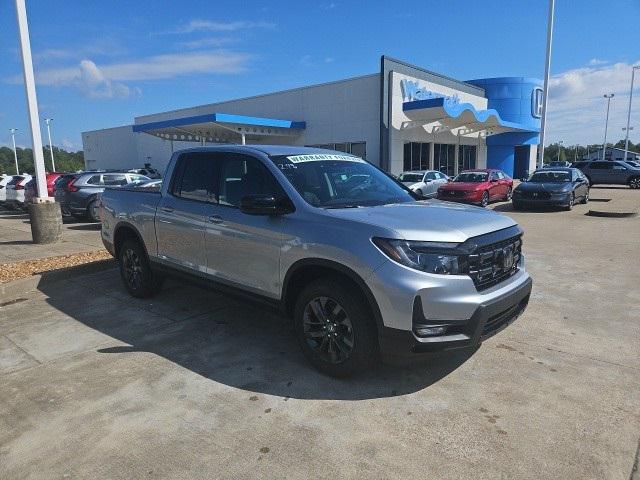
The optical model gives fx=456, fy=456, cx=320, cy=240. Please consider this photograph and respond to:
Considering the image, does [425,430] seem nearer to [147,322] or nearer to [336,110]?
[147,322]

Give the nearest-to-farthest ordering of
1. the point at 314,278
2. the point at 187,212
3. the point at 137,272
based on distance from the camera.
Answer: the point at 314,278 < the point at 187,212 < the point at 137,272

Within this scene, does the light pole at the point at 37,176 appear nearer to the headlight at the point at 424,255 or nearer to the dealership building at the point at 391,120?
the headlight at the point at 424,255

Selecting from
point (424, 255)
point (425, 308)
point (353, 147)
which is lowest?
point (425, 308)

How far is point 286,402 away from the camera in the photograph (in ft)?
10.8

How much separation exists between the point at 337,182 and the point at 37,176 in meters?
8.18

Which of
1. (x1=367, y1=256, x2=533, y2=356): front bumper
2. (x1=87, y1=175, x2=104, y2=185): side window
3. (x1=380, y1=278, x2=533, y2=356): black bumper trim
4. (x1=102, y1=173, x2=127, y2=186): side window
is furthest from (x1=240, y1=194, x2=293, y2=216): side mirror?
(x1=102, y1=173, x2=127, y2=186): side window

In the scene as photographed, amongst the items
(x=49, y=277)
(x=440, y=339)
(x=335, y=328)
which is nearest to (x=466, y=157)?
(x=49, y=277)

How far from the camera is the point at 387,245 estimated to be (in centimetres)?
315

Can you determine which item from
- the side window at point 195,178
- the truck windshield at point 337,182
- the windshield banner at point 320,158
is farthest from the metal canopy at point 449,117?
the side window at point 195,178

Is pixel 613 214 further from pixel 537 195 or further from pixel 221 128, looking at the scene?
pixel 221 128

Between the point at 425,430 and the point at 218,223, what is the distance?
101 inches

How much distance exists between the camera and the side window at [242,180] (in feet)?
13.5

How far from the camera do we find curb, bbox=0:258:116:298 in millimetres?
6172

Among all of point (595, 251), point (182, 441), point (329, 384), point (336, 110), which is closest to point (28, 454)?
point (182, 441)
